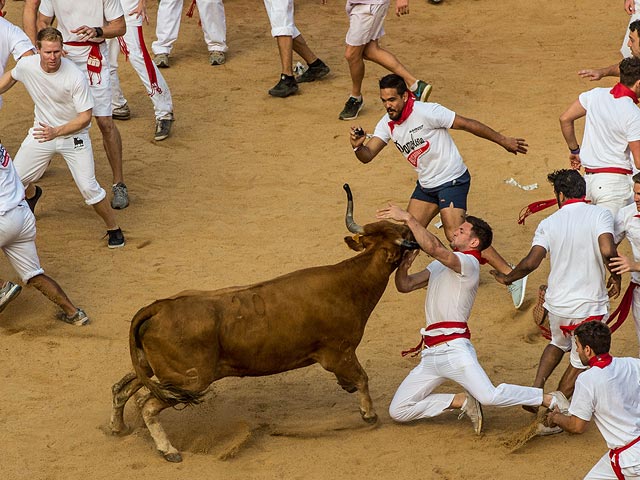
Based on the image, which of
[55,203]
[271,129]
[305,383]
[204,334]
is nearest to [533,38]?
[271,129]

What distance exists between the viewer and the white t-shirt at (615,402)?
26.3 ft

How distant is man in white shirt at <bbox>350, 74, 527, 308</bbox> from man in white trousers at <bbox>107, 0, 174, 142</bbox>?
15.5 feet

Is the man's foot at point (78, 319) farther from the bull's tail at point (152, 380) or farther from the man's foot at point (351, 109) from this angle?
the man's foot at point (351, 109)

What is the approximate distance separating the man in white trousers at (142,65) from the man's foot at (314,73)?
89.4 inches

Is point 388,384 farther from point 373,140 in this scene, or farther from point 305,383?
point 373,140

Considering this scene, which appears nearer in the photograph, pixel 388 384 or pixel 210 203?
pixel 388 384

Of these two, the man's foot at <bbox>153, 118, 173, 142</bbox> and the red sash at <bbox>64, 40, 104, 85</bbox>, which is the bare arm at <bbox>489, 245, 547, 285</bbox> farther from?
the man's foot at <bbox>153, 118, 173, 142</bbox>

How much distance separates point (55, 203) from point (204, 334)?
5468 millimetres

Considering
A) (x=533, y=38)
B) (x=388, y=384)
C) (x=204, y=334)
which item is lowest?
(x=533, y=38)

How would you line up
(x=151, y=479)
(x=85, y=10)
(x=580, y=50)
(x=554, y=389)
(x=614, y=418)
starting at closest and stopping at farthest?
(x=614, y=418)
(x=151, y=479)
(x=554, y=389)
(x=85, y=10)
(x=580, y=50)

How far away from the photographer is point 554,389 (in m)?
10.2

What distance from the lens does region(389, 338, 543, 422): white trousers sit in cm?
905

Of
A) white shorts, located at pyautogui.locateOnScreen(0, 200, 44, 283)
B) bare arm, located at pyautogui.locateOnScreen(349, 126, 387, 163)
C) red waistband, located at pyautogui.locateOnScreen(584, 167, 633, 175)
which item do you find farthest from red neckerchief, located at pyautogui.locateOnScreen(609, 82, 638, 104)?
white shorts, located at pyautogui.locateOnScreen(0, 200, 44, 283)

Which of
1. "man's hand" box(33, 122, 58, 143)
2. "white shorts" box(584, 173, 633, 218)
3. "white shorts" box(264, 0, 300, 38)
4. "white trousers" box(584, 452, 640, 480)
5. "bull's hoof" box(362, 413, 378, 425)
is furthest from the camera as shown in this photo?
"white shorts" box(264, 0, 300, 38)
